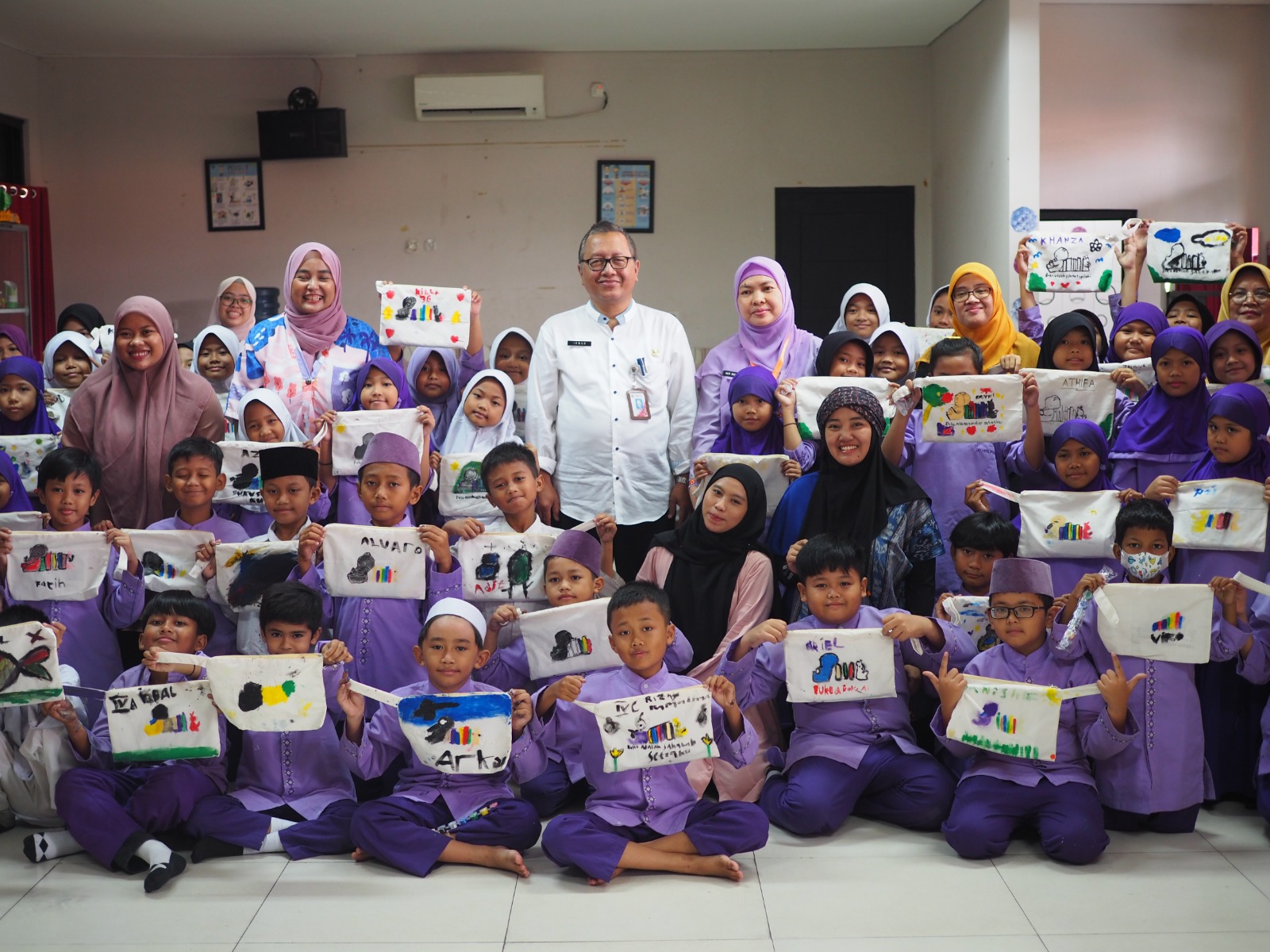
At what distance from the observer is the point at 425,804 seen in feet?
11.6

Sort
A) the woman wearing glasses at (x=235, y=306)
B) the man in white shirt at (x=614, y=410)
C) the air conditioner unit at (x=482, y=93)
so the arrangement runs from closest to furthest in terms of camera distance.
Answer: the man in white shirt at (x=614, y=410) < the woman wearing glasses at (x=235, y=306) < the air conditioner unit at (x=482, y=93)

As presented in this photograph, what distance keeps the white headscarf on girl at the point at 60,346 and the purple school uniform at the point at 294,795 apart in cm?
235

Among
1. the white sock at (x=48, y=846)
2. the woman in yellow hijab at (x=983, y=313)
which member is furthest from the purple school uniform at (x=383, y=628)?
the woman in yellow hijab at (x=983, y=313)

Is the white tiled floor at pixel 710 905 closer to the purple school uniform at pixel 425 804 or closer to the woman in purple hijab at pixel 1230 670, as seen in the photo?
the purple school uniform at pixel 425 804

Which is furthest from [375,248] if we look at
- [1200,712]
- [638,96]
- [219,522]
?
[1200,712]

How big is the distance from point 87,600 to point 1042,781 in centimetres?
309

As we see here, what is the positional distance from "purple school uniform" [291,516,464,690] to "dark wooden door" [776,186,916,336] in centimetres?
538

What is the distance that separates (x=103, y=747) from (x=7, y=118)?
261 inches

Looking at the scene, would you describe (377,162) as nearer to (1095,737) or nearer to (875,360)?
(875,360)

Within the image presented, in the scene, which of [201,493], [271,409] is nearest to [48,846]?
[201,493]

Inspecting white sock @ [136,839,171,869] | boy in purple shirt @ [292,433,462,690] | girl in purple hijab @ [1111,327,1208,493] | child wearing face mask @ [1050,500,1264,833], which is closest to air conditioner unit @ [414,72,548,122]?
boy in purple shirt @ [292,433,462,690]

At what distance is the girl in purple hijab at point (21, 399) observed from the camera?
462 cm

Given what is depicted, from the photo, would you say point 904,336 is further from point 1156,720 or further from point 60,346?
point 60,346

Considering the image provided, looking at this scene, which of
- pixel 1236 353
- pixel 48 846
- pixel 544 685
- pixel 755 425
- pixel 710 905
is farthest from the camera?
pixel 755 425
